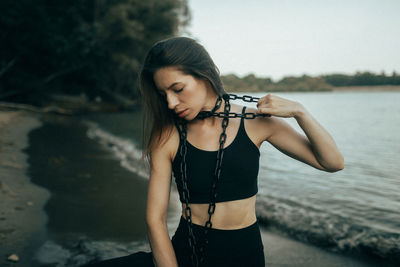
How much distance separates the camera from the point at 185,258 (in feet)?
6.44

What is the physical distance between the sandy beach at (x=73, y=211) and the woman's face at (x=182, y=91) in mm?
2485

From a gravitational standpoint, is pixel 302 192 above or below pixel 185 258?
below

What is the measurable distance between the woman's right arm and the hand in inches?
23.1

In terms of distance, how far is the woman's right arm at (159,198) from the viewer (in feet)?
6.27

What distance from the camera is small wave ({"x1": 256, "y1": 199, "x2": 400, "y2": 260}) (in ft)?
14.8

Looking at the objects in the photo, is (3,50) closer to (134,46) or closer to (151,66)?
(134,46)

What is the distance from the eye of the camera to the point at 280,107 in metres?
1.79

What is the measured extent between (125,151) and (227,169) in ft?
33.6

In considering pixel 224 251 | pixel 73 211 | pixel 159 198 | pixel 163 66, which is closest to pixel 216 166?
pixel 159 198

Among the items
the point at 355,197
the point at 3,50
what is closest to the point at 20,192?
the point at 355,197

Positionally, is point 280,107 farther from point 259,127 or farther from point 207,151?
point 207,151

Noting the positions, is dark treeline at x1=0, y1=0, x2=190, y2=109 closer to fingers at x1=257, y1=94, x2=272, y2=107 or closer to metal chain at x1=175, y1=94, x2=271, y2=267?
metal chain at x1=175, y1=94, x2=271, y2=267

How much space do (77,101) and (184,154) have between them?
3139 centimetres

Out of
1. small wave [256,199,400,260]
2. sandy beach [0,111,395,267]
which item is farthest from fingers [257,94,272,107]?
small wave [256,199,400,260]
